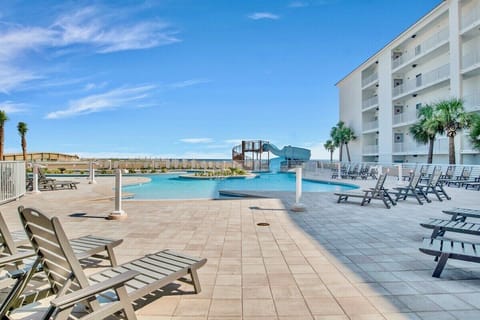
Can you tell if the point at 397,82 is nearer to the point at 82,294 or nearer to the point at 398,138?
the point at 398,138

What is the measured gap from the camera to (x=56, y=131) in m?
23.4

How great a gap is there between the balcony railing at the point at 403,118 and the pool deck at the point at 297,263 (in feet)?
65.4

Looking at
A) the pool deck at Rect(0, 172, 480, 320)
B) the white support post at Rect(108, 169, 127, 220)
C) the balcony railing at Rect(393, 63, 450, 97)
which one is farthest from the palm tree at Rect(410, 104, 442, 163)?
the white support post at Rect(108, 169, 127, 220)

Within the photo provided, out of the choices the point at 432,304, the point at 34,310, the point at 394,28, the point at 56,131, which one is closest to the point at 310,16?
the point at 432,304

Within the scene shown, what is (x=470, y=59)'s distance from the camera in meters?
18.1

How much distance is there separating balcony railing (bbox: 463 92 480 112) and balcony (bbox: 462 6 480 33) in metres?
4.26

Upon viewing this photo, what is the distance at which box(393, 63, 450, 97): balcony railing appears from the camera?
20.4 meters

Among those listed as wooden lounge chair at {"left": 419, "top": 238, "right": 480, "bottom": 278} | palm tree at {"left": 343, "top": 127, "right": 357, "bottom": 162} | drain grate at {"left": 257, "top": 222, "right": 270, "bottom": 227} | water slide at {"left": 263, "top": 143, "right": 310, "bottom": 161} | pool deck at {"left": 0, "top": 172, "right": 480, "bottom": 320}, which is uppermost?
palm tree at {"left": 343, "top": 127, "right": 357, "bottom": 162}

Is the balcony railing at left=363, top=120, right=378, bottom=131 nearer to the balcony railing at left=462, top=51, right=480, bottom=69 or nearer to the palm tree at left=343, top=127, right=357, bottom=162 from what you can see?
the palm tree at left=343, top=127, right=357, bottom=162

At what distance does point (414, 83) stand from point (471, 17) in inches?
241

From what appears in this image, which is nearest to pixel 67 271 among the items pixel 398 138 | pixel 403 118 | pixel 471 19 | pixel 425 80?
pixel 471 19

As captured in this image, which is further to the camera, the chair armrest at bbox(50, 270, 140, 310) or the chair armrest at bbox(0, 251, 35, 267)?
the chair armrest at bbox(0, 251, 35, 267)

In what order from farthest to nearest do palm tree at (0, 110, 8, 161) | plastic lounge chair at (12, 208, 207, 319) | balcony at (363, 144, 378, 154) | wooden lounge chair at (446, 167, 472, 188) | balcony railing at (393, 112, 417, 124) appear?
balcony at (363, 144, 378, 154)
balcony railing at (393, 112, 417, 124)
palm tree at (0, 110, 8, 161)
wooden lounge chair at (446, 167, 472, 188)
plastic lounge chair at (12, 208, 207, 319)

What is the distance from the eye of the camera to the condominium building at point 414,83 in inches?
729
